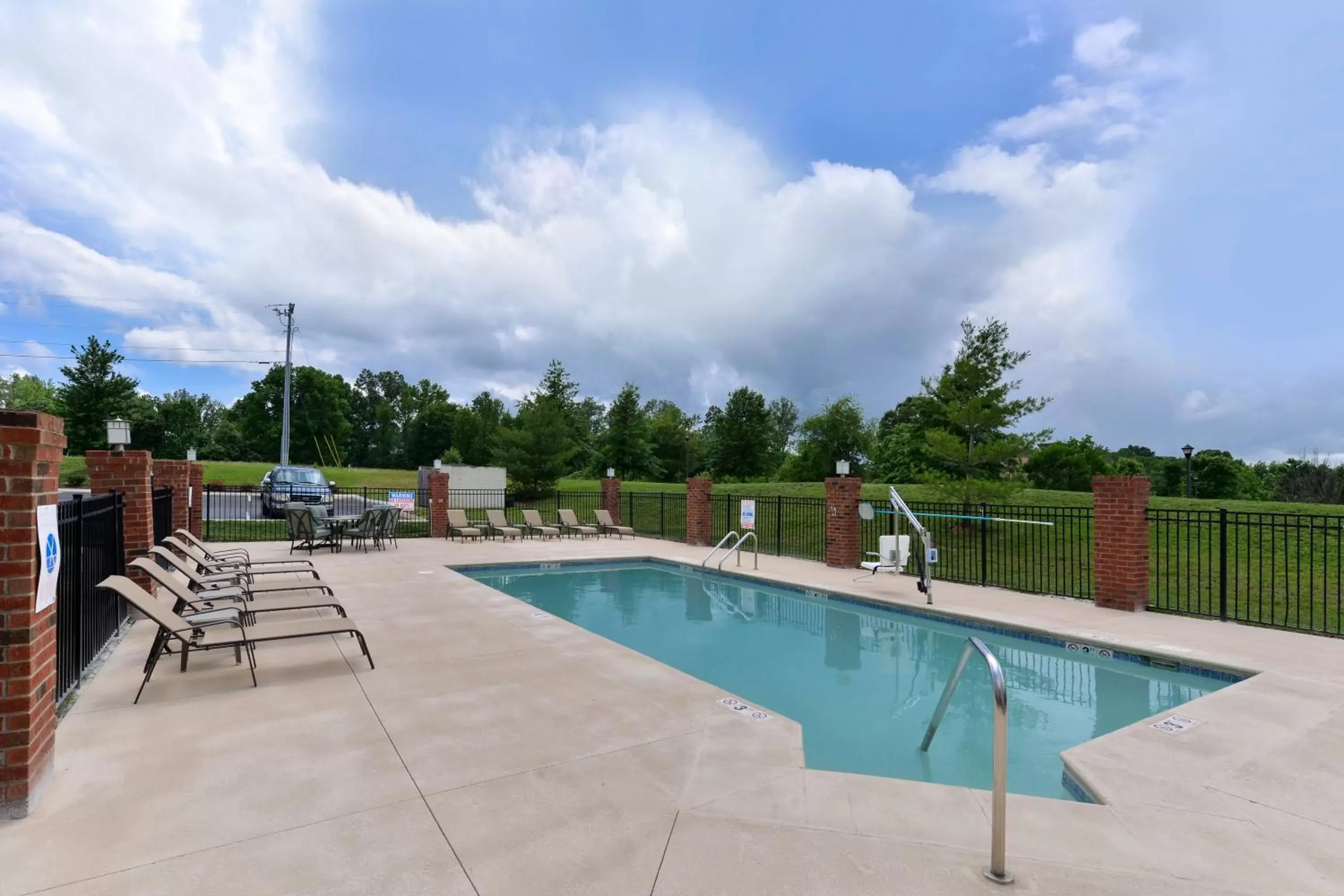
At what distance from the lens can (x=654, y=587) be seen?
10.9 metres

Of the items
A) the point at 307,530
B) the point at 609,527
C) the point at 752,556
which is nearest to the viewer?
the point at 307,530

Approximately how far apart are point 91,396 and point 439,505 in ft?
109

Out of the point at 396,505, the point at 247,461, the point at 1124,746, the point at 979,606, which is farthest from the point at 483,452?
the point at 1124,746

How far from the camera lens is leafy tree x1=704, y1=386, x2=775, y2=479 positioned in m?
44.0

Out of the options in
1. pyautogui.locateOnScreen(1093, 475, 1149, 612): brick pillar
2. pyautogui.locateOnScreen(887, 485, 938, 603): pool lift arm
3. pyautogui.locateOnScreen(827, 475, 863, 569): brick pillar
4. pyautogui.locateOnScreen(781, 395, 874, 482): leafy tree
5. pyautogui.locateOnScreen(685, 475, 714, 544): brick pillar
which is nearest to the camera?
pyautogui.locateOnScreen(1093, 475, 1149, 612): brick pillar

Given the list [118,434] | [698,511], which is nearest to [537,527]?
[698,511]

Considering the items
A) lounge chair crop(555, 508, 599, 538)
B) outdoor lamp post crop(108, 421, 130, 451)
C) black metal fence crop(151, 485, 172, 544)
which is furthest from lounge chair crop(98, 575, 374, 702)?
lounge chair crop(555, 508, 599, 538)

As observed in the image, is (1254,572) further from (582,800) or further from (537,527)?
(537,527)

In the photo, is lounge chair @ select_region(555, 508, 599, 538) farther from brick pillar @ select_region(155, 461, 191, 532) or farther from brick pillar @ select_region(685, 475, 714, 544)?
brick pillar @ select_region(155, 461, 191, 532)

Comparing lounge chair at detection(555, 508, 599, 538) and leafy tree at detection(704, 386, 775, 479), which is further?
leafy tree at detection(704, 386, 775, 479)

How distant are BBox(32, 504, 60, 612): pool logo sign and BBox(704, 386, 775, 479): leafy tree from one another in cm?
4106

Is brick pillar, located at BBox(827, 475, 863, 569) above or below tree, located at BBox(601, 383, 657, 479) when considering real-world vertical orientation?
below

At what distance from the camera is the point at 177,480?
1090cm

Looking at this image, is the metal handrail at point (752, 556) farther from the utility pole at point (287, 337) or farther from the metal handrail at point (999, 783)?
the utility pole at point (287, 337)
